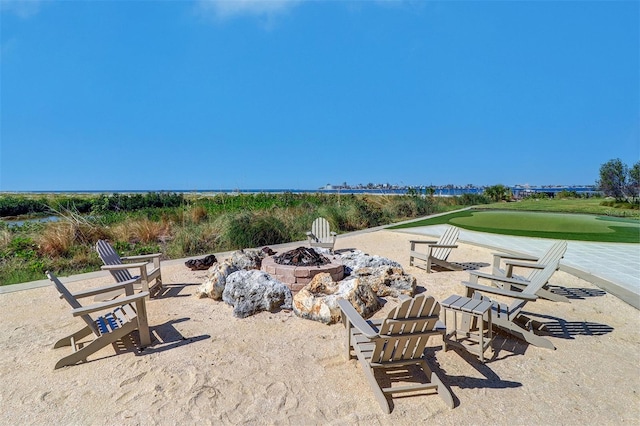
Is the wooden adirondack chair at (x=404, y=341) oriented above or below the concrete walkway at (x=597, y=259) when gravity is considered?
above

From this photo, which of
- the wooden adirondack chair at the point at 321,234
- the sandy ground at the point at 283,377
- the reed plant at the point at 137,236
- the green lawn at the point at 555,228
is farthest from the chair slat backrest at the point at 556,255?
the green lawn at the point at 555,228

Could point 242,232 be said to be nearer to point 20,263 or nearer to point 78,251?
point 78,251

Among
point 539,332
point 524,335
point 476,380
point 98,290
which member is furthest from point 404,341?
point 98,290

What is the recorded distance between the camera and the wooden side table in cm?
293

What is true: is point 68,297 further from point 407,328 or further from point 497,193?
point 497,193

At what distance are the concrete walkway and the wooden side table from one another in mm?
2678

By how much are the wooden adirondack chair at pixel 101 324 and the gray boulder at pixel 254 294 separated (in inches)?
43.6

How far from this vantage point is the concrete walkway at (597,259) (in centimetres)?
498

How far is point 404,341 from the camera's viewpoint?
2.43 meters

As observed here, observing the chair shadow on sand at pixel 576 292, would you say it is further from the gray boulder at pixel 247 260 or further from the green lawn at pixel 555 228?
the green lawn at pixel 555 228

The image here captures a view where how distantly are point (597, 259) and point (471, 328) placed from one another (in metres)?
5.31

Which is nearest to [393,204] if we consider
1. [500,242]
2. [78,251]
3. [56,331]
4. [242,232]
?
[500,242]

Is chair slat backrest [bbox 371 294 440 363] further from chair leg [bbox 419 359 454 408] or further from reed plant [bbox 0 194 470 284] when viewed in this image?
reed plant [bbox 0 194 470 284]

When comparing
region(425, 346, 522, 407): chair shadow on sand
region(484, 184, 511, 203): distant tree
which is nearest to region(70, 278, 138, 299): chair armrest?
region(425, 346, 522, 407): chair shadow on sand
